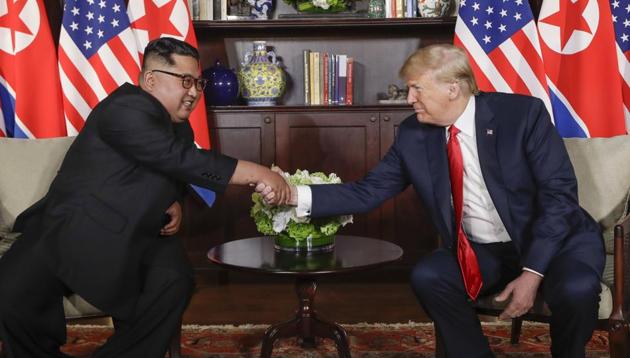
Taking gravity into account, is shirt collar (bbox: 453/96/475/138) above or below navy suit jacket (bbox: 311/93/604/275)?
above

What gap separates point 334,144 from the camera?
452 cm

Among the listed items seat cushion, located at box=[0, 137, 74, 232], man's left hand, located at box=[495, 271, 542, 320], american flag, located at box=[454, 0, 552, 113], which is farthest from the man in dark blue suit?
american flag, located at box=[454, 0, 552, 113]

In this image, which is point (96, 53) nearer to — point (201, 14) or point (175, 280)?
point (201, 14)

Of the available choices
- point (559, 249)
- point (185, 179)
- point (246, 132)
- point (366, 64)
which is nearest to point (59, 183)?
point (185, 179)

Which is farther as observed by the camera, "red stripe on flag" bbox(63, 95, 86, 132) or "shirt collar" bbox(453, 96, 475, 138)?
"red stripe on flag" bbox(63, 95, 86, 132)

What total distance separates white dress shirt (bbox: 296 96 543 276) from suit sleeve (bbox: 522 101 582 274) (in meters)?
0.15

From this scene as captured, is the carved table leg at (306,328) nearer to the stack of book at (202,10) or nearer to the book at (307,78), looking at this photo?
the book at (307,78)

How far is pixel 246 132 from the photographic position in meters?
4.52

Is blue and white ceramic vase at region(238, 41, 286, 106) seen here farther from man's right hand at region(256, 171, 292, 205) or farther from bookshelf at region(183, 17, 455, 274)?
man's right hand at region(256, 171, 292, 205)

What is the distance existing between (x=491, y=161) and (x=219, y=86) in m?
2.22

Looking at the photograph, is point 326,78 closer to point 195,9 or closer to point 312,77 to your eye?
point 312,77

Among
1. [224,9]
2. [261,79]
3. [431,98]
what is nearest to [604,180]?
[431,98]

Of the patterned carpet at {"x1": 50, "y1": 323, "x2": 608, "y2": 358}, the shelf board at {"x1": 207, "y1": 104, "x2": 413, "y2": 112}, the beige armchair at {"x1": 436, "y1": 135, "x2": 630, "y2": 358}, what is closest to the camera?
the beige armchair at {"x1": 436, "y1": 135, "x2": 630, "y2": 358}

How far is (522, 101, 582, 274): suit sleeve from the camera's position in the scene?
2486 millimetres
